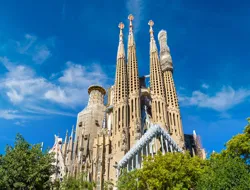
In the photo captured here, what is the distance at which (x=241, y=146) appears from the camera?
674 inches

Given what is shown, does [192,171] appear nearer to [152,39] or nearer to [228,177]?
[228,177]

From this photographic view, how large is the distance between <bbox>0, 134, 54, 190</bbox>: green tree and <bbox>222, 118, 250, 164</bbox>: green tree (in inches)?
536

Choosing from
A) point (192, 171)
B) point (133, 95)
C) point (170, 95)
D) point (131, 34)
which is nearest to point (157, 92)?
point (170, 95)

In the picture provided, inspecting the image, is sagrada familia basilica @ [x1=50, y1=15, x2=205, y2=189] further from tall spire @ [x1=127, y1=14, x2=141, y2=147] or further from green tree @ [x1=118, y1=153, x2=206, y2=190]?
green tree @ [x1=118, y1=153, x2=206, y2=190]

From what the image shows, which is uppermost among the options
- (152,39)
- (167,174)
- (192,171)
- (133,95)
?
(152,39)

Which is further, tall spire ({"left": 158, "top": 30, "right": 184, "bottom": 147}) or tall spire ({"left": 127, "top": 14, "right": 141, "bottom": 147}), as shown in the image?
tall spire ({"left": 158, "top": 30, "right": 184, "bottom": 147})

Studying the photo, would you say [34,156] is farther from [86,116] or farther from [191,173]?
[86,116]

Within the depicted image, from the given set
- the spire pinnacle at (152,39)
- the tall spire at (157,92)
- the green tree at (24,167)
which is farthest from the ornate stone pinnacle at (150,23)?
the green tree at (24,167)

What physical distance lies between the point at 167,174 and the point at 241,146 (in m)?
5.64

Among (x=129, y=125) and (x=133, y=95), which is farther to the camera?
(x=133, y=95)

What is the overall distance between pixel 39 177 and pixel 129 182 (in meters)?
6.68

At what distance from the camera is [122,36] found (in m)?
47.5

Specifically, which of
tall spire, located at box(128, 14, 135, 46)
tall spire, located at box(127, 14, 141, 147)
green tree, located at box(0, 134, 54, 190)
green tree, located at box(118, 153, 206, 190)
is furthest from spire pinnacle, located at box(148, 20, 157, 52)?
green tree, located at box(0, 134, 54, 190)

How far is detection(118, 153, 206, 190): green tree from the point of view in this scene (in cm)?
1689
